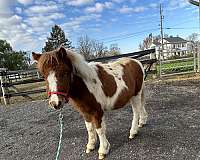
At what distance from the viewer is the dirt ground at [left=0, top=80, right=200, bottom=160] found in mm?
4117

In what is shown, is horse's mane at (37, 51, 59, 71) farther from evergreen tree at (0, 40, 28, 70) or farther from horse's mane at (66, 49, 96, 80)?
evergreen tree at (0, 40, 28, 70)

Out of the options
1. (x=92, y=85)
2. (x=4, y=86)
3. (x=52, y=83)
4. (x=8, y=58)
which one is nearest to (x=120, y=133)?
(x=92, y=85)

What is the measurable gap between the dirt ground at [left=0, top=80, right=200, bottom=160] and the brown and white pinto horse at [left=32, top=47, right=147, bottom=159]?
1.00ft

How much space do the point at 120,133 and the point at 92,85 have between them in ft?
4.96

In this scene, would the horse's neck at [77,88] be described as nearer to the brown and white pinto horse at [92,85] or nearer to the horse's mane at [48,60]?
the brown and white pinto horse at [92,85]

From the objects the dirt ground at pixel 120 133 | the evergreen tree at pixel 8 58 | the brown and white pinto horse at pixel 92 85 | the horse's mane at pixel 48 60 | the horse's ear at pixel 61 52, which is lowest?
the evergreen tree at pixel 8 58

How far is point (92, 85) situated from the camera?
401cm

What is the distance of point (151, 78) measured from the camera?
1220cm

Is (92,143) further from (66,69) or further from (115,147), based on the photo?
(66,69)

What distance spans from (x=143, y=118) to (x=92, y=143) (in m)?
1.34

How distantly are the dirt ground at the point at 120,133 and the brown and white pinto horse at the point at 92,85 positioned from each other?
0.31m

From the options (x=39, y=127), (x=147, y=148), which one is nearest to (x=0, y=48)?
(x=39, y=127)

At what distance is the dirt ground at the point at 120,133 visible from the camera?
4117mm

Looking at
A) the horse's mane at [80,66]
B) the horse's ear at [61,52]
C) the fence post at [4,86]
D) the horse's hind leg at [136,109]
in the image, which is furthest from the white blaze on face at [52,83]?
the fence post at [4,86]
